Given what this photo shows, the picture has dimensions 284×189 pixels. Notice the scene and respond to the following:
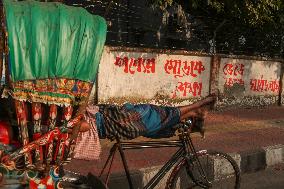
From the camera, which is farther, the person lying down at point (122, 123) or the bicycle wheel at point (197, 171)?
the bicycle wheel at point (197, 171)

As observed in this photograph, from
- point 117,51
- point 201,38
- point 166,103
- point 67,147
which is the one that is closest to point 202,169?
point 67,147

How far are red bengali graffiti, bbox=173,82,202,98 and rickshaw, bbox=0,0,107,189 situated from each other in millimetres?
7380

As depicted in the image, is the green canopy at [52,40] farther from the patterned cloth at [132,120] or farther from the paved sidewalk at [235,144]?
the paved sidewalk at [235,144]

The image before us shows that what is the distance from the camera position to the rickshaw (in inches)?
132

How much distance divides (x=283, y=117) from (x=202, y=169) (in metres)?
7.67

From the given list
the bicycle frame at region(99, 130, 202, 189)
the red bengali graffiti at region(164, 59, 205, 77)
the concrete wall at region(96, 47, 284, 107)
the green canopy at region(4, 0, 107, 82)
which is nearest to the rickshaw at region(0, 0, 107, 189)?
the green canopy at region(4, 0, 107, 82)

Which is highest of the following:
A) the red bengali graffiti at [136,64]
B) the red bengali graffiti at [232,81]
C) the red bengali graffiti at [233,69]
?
the red bengali graffiti at [136,64]

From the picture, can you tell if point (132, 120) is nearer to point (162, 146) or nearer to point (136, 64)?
point (162, 146)

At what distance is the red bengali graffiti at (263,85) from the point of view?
13.1 meters

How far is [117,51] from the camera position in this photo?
31.9 ft

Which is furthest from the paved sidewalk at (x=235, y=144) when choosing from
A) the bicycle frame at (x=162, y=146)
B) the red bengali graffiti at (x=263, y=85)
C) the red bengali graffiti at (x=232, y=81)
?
the red bengali graffiti at (x=263, y=85)

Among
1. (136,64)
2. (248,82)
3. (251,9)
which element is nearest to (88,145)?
(136,64)

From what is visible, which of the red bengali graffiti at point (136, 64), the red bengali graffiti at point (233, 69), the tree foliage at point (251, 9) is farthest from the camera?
the red bengali graffiti at point (233, 69)

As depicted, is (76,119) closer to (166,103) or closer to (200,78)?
(166,103)
